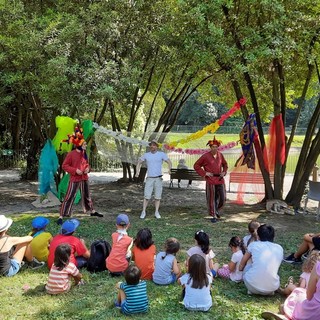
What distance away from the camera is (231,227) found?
7738 mm

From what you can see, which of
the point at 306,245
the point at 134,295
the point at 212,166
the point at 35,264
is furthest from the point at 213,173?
the point at 134,295

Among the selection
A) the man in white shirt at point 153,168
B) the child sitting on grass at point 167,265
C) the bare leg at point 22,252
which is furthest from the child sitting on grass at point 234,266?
the man in white shirt at point 153,168

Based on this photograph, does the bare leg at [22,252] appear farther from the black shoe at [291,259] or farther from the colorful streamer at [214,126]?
the colorful streamer at [214,126]

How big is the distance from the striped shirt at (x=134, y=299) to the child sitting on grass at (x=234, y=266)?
4.29 feet

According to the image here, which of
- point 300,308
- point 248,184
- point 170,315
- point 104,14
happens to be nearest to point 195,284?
point 170,315

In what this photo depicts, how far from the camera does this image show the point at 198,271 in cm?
400

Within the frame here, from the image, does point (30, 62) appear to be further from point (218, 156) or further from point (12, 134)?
point (12, 134)

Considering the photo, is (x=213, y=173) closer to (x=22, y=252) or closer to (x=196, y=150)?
(x=196, y=150)

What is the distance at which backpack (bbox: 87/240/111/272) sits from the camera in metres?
5.15

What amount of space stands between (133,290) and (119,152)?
7126mm

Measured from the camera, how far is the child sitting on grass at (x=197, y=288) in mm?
4012

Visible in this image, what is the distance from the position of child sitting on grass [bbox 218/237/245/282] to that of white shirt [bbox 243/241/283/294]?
373 mm

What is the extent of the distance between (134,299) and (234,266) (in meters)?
1.42

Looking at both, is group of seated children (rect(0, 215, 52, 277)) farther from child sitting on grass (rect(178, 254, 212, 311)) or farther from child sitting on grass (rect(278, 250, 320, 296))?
child sitting on grass (rect(278, 250, 320, 296))
